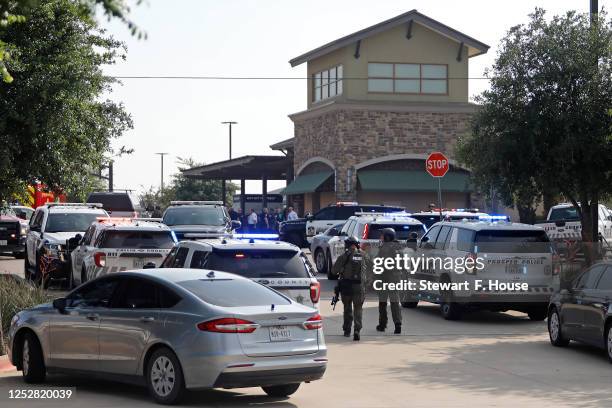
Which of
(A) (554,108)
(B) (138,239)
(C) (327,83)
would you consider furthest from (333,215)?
(C) (327,83)

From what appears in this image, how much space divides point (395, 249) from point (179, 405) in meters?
8.50

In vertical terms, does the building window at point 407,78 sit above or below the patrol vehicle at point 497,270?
above

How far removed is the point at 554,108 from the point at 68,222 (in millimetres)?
12678

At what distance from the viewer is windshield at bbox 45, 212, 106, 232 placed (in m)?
27.9

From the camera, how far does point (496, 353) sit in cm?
1669

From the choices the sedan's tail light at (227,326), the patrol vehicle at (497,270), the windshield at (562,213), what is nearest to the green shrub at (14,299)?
the sedan's tail light at (227,326)

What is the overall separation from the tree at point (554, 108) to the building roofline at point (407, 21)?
81.0 ft

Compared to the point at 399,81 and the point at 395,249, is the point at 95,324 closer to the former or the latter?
the point at 395,249

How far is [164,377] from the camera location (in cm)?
1137

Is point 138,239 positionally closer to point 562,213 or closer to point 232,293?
point 232,293

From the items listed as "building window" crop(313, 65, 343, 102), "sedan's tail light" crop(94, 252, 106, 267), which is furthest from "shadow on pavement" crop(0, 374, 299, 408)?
"building window" crop(313, 65, 343, 102)

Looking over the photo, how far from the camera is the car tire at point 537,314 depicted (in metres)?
21.2

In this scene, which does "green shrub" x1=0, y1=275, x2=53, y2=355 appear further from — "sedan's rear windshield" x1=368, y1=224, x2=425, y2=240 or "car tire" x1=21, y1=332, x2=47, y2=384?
"sedan's rear windshield" x1=368, y1=224, x2=425, y2=240

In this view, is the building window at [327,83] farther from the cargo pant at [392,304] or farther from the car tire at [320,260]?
the cargo pant at [392,304]
